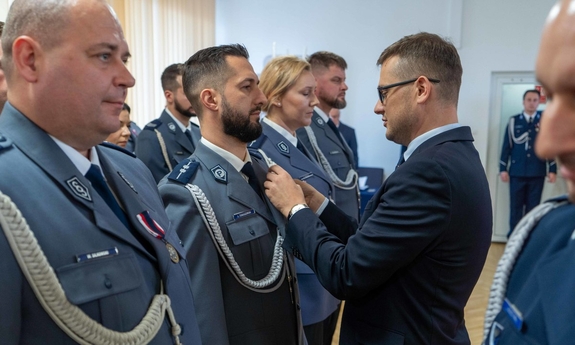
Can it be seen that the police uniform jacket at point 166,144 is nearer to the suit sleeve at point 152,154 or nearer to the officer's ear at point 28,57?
the suit sleeve at point 152,154

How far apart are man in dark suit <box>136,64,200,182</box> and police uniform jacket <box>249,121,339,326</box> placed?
1366mm

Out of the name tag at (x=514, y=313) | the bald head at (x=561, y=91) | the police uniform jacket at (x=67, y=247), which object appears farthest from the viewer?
the police uniform jacket at (x=67, y=247)

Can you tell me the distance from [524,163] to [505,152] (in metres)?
0.29

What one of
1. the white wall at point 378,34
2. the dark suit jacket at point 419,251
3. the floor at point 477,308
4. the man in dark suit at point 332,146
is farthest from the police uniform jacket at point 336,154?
the white wall at point 378,34

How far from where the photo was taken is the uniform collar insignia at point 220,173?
5.77 feet

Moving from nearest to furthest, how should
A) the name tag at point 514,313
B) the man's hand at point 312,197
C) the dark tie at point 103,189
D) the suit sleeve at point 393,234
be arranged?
the name tag at point 514,313, the dark tie at point 103,189, the suit sleeve at point 393,234, the man's hand at point 312,197

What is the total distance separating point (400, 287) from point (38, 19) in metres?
1.22

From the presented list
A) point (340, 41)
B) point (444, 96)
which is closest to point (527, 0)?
point (340, 41)

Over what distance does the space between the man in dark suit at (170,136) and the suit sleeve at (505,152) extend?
4387mm

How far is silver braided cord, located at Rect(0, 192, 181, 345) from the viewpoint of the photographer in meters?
0.89

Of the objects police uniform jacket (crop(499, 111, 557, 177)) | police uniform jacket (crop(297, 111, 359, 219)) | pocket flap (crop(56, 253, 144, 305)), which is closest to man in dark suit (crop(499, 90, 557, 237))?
police uniform jacket (crop(499, 111, 557, 177))

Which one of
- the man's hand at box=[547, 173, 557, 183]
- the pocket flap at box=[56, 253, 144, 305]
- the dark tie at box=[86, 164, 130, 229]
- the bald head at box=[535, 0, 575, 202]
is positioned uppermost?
the bald head at box=[535, 0, 575, 202]

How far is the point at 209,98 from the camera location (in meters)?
1.93

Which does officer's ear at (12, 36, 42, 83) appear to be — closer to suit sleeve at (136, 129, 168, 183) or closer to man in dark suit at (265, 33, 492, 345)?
man in dark suit at (265, 33, 492, 345)
